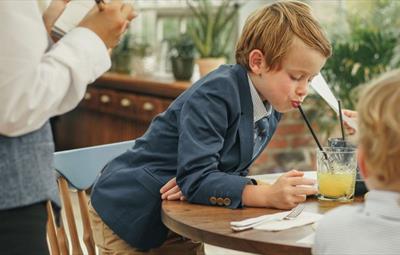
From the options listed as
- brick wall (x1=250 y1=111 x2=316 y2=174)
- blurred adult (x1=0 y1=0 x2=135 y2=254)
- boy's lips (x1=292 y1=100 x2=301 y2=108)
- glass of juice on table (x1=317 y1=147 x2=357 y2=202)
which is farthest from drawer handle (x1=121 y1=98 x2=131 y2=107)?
blurred adult (x1=0 y1=0 x2=135 y2=254)

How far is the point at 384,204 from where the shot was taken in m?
1.18

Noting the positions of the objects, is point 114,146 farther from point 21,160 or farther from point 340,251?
point 340,251

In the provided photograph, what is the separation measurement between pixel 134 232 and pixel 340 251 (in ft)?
2.62

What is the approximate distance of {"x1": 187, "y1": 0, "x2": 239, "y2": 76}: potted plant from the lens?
4.32 metres

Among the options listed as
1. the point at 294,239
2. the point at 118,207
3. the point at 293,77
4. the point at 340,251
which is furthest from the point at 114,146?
the point at 340,251

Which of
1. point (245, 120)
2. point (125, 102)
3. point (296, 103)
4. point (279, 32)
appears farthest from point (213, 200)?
point (125, 102)

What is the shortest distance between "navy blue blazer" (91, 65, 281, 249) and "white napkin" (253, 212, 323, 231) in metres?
0.15

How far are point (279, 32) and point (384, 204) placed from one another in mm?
764

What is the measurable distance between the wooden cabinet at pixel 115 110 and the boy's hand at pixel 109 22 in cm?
292

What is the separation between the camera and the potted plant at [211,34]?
14.2 feet

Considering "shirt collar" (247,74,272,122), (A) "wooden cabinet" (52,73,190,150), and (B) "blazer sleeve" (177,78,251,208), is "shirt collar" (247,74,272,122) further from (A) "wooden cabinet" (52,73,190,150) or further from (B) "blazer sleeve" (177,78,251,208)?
(A) "wooden cabinet" (52,73,190,150)

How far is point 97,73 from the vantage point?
132 centimetres

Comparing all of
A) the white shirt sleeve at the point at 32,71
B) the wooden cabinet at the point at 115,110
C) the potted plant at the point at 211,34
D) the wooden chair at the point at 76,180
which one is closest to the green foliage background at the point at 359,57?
the potted plant at the point at 211,34

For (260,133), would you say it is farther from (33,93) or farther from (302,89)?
(33,93)
